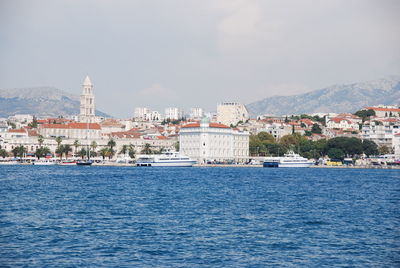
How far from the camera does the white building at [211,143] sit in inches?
4705

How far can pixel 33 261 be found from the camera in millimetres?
19469

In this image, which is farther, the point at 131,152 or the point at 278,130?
the point at 278,130

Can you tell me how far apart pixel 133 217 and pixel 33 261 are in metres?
9.30

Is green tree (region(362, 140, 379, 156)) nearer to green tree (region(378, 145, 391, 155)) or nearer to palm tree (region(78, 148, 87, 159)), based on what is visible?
green tree (region(378, 145, 391, 155))

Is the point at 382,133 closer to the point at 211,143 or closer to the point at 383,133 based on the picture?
the point at 383,133

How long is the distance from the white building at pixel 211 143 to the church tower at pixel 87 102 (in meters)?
51.0

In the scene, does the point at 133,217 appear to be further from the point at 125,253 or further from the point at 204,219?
the point at 125,253

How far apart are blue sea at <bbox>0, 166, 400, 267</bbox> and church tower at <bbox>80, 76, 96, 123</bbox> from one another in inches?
5157

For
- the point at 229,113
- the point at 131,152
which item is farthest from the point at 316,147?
the point at 229,113

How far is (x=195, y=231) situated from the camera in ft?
81.8

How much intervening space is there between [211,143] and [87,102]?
57.7 meters

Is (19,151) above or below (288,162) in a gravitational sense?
above

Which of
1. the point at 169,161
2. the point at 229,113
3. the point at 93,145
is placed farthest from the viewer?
the point at 229,113

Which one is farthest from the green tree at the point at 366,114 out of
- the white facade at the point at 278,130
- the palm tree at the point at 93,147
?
the palm tree at the point at 93,147
